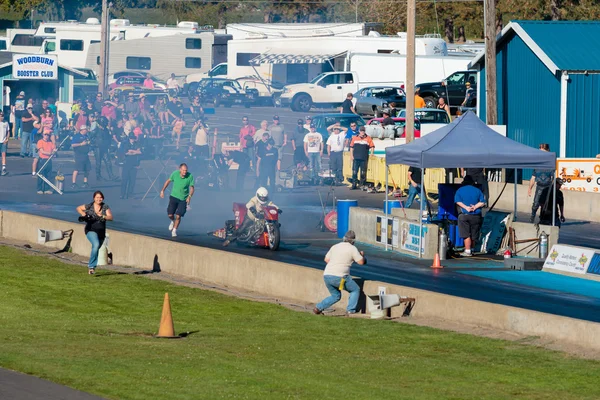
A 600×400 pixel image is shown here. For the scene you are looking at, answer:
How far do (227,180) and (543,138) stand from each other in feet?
31.8

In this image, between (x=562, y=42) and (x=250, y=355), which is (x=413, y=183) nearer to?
(x=562, y=42)

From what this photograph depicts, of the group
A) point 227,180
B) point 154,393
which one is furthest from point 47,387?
point 227,180

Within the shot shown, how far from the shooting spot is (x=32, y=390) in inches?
446

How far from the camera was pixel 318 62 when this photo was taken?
2434 inches

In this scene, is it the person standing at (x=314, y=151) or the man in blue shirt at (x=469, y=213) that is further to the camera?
the person standing at (x=314, y=151)

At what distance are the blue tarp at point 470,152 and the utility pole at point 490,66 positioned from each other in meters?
11.0

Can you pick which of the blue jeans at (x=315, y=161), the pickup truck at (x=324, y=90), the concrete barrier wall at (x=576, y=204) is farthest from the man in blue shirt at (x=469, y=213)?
the pickup truck at (x=324, y=90)

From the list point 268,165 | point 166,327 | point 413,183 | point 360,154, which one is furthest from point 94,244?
point 360,154

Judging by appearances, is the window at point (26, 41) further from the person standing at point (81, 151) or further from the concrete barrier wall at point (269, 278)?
the concrete barrier wall at point (269, 278)

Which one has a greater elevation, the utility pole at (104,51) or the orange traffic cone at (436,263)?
the utility pole at (104,51)

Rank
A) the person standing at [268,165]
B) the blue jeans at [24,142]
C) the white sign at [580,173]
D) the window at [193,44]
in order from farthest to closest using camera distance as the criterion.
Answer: the window at [193,44] → the blue jeans at [24,142] → the person standing at [268,165] → the white sign at [580,173]

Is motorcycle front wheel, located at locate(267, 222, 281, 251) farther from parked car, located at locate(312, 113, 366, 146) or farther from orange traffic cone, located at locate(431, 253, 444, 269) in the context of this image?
parked car, located at locate(312, 113, 366, 146)

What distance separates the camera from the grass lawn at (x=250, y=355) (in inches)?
472

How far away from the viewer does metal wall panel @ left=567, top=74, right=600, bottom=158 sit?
34375 mm
